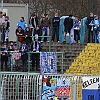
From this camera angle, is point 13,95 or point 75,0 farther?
point 75,0

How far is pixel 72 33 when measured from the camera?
912 inches

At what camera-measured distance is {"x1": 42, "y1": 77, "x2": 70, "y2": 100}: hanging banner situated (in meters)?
17.8

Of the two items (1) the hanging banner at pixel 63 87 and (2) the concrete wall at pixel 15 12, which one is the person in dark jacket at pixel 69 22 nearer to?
(2) the concrete wall at pixel 15 12

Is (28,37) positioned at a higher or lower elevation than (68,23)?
lower

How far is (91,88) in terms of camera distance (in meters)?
18.2

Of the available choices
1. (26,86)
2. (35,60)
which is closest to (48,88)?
(26,86)

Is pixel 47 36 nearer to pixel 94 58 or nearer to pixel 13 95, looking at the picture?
pixel 94 58

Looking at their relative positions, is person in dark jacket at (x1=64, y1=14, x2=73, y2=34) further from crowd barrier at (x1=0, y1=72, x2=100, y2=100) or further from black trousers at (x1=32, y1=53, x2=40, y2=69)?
crowd barrier at (x1=0, y1=72, x2=100, y2=100)

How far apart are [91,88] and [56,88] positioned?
143 cm

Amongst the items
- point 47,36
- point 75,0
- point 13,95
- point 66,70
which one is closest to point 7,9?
point 47,36

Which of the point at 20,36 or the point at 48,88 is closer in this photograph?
the point at 48,88

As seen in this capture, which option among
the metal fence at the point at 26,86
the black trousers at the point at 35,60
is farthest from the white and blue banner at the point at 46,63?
the metal fence at the point at 26,86

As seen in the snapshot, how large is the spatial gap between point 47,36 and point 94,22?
2.45m

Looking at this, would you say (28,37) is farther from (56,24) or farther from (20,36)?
(56,24)
